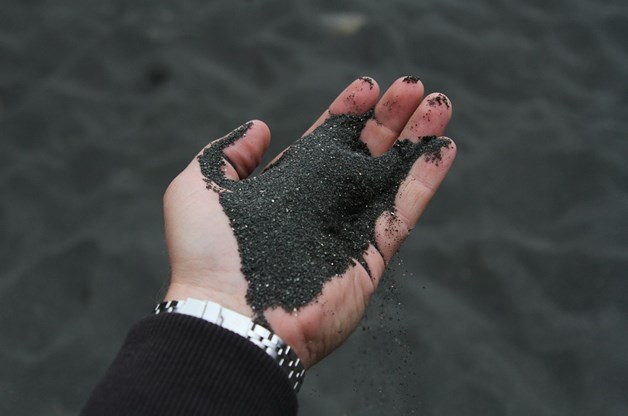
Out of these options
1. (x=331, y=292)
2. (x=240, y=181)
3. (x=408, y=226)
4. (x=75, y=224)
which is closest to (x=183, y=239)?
(x=240, y=181)

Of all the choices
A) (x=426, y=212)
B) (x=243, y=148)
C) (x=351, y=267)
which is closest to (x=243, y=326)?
(x=351, y=267)

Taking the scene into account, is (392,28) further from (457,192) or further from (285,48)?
(457,192)

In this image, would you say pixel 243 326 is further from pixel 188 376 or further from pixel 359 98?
pixel 359 98

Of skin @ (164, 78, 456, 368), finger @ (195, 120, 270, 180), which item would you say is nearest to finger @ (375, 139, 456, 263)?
skin @ (164, 78, 456, 368)

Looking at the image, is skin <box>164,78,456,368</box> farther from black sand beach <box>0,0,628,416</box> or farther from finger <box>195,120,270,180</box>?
black sand beach <box>0,0,628,416</box>

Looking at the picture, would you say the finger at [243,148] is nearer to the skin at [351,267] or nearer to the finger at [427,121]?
the skin at [351,267]
